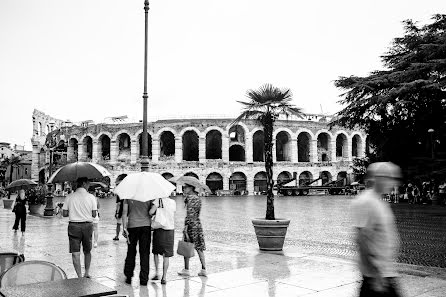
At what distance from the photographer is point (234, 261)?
805cm

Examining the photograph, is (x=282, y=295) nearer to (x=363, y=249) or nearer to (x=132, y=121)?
(x=363, y=249)

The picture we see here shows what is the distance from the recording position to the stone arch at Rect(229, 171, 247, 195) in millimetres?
46375

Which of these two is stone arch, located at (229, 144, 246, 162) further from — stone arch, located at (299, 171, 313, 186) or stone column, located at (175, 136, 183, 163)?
stone arch, located at (299, 171, 313, 186)

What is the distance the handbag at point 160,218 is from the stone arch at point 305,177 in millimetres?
41507

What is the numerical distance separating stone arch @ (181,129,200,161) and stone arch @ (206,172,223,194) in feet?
16.1

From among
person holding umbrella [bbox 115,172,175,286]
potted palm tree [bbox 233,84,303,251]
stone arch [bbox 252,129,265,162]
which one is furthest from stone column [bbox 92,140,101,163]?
person holding umbrella [bbox 115,172,175,286]

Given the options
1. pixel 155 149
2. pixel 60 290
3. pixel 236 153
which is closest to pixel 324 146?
pixel 236 153

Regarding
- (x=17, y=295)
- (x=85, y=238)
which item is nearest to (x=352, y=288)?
(x=85, y=238)

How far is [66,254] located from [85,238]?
296cm

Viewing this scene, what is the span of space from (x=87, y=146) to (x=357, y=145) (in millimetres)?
32506

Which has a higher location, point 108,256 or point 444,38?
point 444,38

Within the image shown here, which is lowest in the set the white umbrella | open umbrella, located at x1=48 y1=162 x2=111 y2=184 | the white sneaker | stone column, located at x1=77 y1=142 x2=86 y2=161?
the white sneaker

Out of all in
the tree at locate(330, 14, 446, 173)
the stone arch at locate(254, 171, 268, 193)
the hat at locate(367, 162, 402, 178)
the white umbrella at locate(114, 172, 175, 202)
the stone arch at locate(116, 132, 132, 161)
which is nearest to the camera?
the hat at locate(367, 162, 402, 178)

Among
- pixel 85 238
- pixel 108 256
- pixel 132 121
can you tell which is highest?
pixel 132 121
